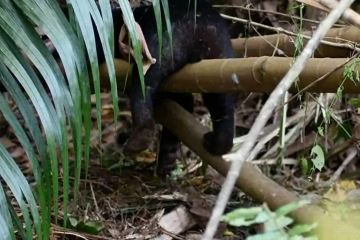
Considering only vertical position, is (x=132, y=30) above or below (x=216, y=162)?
above

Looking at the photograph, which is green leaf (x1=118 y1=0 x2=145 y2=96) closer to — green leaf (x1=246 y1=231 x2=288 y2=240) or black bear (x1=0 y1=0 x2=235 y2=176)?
black bear (x1=0 y1=0 x2=235 y2=176)

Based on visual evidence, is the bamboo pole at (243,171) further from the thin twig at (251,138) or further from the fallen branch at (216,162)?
the thin twig at (251,138)

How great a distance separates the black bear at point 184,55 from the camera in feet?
10.0

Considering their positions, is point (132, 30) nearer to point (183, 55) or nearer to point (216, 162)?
point (183, 55)

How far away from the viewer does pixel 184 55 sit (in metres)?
3.09

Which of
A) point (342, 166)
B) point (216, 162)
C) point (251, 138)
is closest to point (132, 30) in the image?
point (251, 138)

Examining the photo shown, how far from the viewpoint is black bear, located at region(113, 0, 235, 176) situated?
3.05m

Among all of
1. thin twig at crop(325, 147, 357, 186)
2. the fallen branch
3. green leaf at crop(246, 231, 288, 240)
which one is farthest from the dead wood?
green leaf at crop(246, 231, 288, 240)

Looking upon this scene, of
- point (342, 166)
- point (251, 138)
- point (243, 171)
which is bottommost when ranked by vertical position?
point (342, 166)

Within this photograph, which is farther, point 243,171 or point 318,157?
point 243,171

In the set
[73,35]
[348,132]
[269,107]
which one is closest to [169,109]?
[348,132]

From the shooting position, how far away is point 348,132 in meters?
3.33

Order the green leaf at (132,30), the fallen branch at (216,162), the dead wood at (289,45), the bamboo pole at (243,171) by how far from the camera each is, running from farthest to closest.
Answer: the fallen branch at (216,162) → the dead wood at (289,45) → the bamboo pole at (243,171) → the green leaf at (132,30)

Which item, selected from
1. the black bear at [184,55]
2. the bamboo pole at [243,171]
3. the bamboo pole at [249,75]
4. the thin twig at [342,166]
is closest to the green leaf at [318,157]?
the bamboo pole at [243,171]
